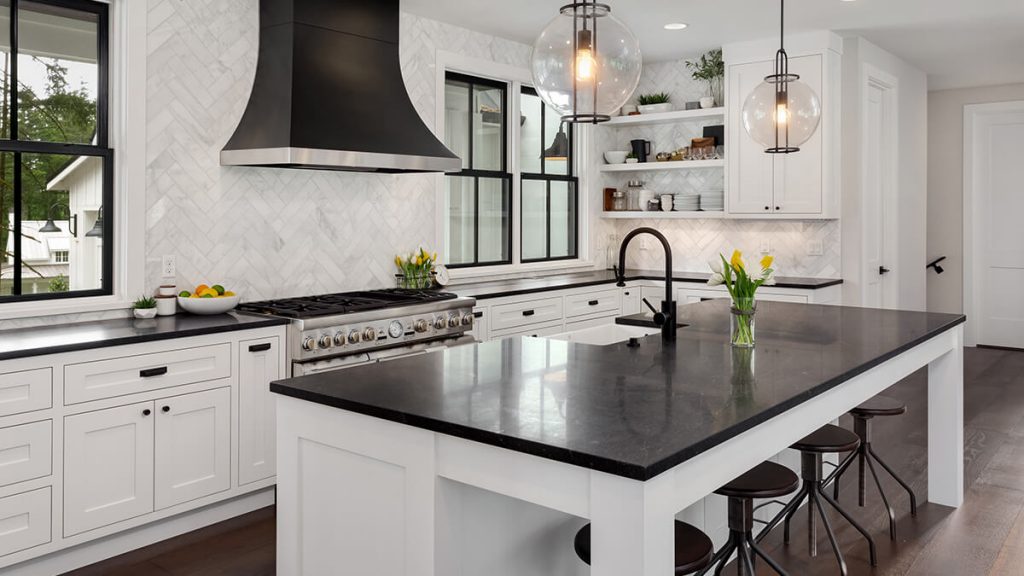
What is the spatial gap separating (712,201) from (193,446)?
442cm

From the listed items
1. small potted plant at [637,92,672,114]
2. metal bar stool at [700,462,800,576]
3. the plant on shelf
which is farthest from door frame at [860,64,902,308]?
metal bar stool at [700,462,800,576]

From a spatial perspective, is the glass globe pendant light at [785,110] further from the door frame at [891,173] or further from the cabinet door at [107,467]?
the door frame at [891,173]

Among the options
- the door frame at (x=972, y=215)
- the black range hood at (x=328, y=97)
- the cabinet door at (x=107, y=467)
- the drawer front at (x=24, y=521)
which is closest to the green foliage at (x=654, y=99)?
the black range hood at (x=328, y=97)

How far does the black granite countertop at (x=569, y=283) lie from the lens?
522cm

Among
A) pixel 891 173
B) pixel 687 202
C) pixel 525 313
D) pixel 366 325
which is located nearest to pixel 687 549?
pixel 366 325

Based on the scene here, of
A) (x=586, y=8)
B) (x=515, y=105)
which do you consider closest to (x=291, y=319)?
(x=586, y=8)

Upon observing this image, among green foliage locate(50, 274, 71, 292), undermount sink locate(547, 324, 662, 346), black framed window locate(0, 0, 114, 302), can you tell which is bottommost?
undermount sink locate(547, 324, 662, 346)

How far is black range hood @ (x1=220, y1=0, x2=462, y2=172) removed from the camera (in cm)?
401

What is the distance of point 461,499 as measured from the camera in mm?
2000

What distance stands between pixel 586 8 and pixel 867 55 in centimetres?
453

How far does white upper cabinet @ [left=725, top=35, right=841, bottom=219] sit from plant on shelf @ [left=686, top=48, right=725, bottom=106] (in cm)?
20

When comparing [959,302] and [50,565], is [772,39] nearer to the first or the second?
[959,302]

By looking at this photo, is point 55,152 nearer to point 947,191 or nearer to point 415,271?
point 415,271

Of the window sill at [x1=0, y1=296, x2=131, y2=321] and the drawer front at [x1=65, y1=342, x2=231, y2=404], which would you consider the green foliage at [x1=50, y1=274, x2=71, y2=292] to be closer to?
the window sill at [x1=0, y1=296, x2=131, y2=321]
